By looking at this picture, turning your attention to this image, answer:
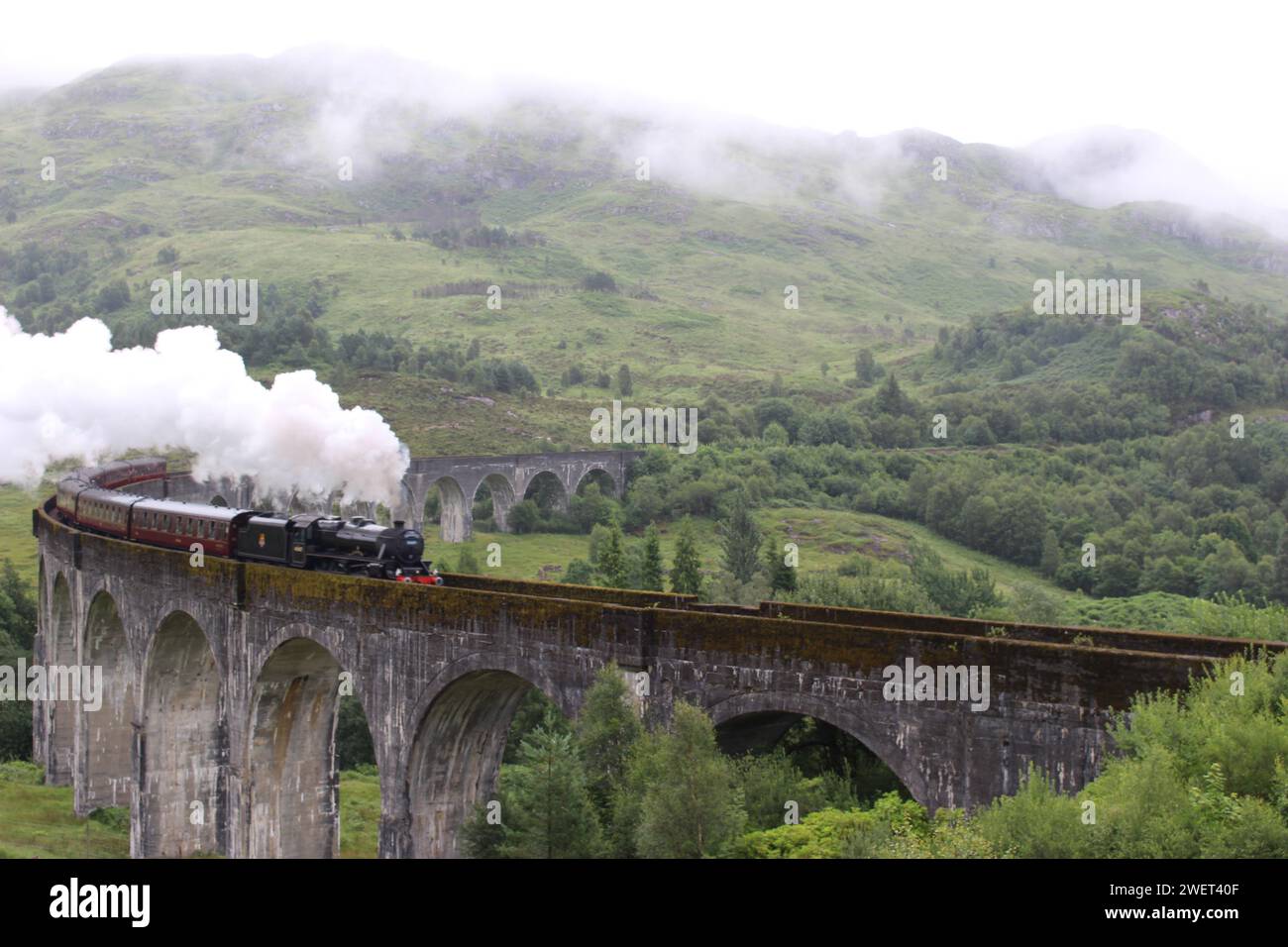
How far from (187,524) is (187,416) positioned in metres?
7.83

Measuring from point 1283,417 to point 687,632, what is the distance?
12689 cm

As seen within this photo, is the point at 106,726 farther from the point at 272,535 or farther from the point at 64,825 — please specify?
the point at 272,535

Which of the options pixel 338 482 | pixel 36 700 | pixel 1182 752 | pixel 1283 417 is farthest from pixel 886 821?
pixel 1283 417

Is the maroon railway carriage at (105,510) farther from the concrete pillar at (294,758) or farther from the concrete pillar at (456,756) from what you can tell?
the concrete pillar at (456,756)

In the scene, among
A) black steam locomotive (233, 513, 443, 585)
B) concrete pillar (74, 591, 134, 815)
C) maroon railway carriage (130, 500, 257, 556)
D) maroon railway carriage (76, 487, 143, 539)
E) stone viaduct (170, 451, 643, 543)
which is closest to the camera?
black steam locomotive (233, 513, 443, 585)

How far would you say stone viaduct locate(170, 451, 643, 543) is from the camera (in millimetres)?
101438

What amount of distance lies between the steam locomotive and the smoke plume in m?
2.68

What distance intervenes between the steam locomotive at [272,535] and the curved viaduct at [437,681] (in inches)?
48.3

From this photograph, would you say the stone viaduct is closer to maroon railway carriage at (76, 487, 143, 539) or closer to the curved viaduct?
maroon railway carriage at (76, 487, 143, 539)

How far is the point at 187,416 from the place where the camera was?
150 ft

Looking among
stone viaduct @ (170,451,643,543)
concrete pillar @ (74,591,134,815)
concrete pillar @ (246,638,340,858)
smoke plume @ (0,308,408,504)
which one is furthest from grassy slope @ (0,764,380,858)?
stone viaduct @ (170,451,643,543)

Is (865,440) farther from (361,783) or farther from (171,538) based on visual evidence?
(171,538)

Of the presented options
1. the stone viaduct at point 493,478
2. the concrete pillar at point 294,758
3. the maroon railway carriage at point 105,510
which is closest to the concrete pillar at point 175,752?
the concrete pillar at point 294,758

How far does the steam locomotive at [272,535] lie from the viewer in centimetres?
3256
